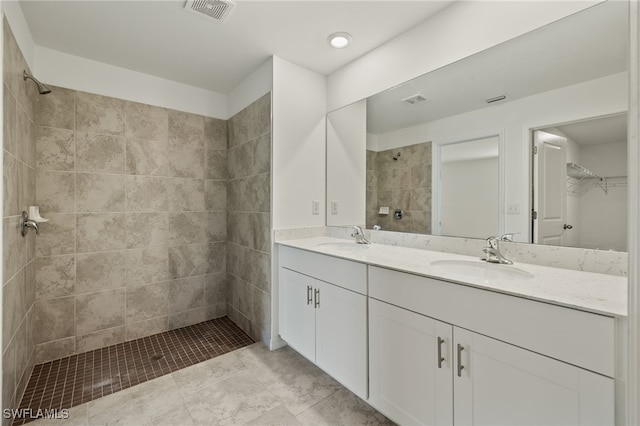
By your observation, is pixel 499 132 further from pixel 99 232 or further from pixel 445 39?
pixel 99 232

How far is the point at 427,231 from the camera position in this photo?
6.34ft

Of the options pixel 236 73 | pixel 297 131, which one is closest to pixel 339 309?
pixel 297 131

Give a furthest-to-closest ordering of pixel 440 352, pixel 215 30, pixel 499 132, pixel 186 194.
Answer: pixel 186 194 < pixel 215 30 < pixel 499 132 < pixel 440 352

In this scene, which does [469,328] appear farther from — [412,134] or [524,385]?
[412,134]

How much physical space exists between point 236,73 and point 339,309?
2.22 m

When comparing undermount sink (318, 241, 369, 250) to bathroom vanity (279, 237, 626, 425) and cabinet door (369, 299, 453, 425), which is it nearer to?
bathroom vanity (279, 237, 626, 425)

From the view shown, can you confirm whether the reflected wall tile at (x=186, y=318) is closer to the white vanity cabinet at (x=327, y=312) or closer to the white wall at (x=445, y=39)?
the white vanity cabinet at (x=327, y=312)

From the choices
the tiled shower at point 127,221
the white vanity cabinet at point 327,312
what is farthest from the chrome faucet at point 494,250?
the tiled shower at point 127,221

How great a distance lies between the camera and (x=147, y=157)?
2.55m

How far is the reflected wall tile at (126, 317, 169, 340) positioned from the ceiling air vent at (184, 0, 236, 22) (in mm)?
2517

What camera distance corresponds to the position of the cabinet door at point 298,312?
77.2 inches

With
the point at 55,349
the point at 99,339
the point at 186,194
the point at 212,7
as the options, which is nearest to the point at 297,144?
the point at 212,7

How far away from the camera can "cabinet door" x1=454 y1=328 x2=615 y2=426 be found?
33.9 inches

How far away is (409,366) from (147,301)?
92.5 inches
